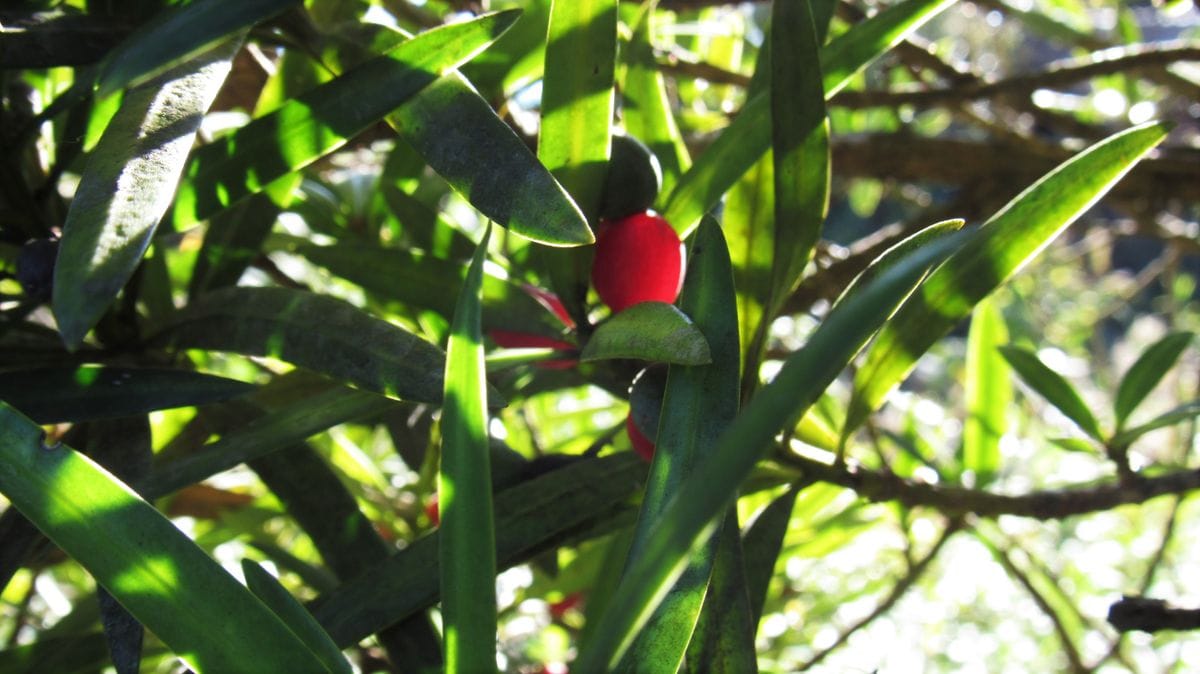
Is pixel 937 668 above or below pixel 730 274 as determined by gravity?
above

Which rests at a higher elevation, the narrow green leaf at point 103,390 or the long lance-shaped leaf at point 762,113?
the long lance-shaped leaf at point 762,113

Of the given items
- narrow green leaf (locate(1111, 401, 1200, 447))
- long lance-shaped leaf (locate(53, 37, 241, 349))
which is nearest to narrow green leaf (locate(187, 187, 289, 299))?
long lance-shaped leaf (locate(53, 37, 241, 349))

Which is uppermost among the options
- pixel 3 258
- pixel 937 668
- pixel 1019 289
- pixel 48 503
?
pixel 1019 289

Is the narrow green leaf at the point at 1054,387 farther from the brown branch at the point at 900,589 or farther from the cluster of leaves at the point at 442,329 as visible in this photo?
the brown branch at the point at 900,589

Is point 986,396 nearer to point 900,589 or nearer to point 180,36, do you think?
point 900,589

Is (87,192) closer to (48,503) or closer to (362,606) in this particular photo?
(48,503)

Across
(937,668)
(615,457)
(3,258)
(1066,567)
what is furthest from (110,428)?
(1066,567)

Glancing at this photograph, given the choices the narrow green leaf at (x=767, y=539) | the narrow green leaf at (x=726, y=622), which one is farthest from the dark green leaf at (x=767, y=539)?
the narrow green leaf at (x=726, y=622)

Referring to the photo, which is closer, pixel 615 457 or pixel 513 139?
pixel 513 139
